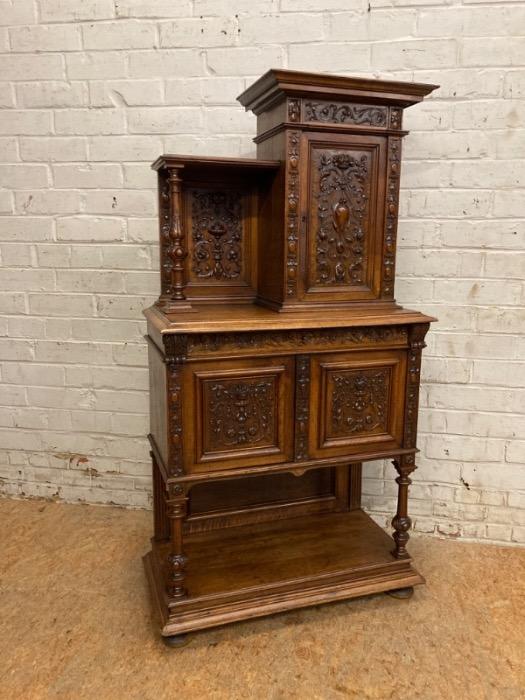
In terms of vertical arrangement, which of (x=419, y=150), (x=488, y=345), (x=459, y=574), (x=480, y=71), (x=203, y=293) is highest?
(x=480, y=71)

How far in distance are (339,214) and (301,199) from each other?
5.5 inches

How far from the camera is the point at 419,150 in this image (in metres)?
2.24

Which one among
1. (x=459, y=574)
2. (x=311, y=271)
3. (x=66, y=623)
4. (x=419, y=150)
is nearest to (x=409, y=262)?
(x=419, y=150)

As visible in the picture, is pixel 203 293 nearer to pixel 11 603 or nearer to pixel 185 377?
pixel 185 377

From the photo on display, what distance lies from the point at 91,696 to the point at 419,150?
86.8 inches

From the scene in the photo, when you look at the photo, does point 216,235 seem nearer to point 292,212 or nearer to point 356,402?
point 292,212

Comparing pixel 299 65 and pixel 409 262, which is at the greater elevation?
pixel 299 65

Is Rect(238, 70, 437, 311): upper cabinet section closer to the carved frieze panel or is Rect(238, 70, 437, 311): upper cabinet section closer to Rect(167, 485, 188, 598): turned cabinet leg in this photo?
the carved frieze panel

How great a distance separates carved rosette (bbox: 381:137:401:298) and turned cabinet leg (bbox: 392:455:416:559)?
0.59 meters

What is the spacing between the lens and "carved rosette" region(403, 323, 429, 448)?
1.88 metres

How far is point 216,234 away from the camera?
2002 mm

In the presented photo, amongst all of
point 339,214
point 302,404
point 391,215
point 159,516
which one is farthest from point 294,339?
point 159,516

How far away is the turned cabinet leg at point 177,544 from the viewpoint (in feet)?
5.72

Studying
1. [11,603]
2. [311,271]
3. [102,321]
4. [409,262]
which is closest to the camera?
[311,271]
